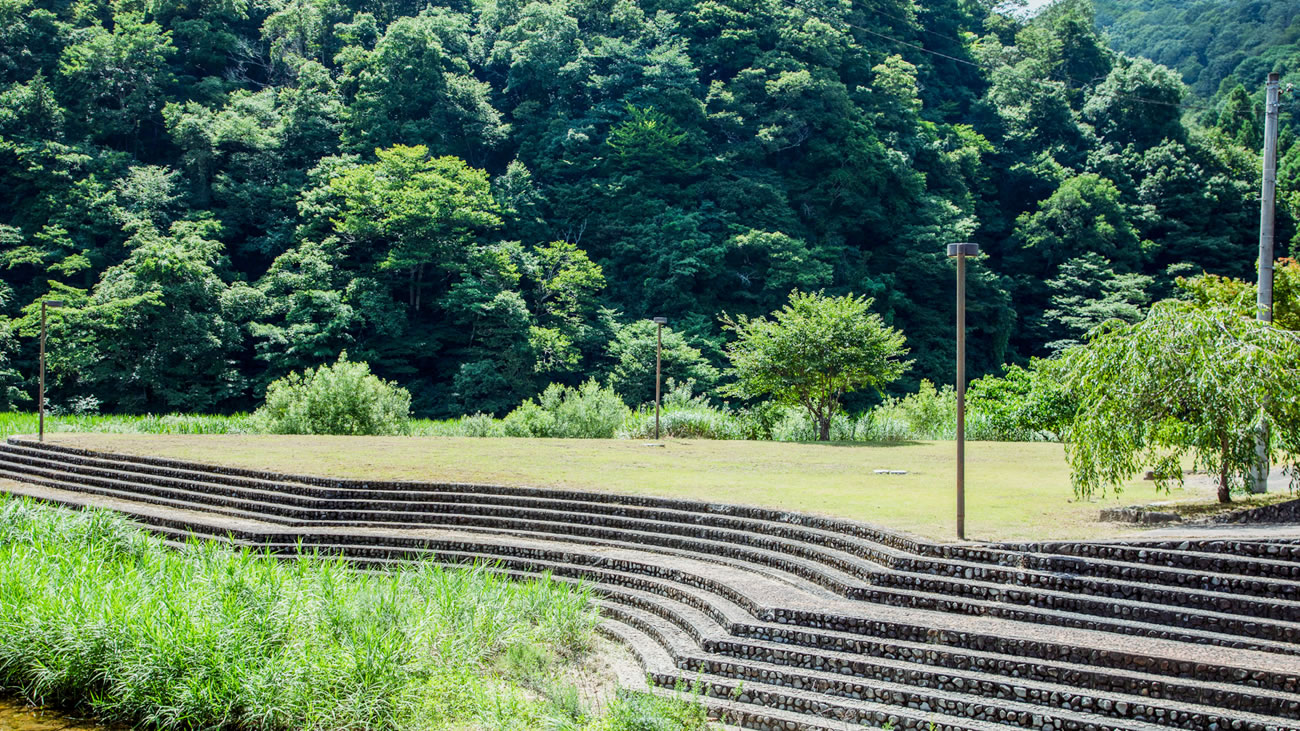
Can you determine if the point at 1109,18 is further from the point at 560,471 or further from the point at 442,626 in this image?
the point at 442,626

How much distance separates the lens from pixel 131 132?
4344cm

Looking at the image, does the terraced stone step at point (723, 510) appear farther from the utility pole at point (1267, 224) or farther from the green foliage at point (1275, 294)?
the green foliage at point (1275, 294)

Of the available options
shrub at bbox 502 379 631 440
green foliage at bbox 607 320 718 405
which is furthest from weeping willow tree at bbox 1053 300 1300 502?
green foliage at bbox 607 320 718 405

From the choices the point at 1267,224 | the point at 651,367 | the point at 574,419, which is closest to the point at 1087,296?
the point at 651,367

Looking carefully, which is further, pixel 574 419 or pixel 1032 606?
pixel 574 419

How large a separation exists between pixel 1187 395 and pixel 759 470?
750 centimetres

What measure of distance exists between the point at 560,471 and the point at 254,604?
8.34m

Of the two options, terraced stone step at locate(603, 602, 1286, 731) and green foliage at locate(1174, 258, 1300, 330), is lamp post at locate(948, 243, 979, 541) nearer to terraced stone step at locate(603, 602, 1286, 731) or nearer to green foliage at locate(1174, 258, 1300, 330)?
terraced stone step at locate(603, 602, 1286, 731)

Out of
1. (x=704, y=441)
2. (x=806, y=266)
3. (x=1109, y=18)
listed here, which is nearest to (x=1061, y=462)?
(x=704, y=441)

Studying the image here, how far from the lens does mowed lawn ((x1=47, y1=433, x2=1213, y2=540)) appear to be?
1193 cm

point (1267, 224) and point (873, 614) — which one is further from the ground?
point (1267, 224)

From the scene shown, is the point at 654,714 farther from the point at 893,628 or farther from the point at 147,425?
the point at 147,425

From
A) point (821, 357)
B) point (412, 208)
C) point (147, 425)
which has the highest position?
point (412, 208)

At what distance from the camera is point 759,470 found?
17.2 meters
